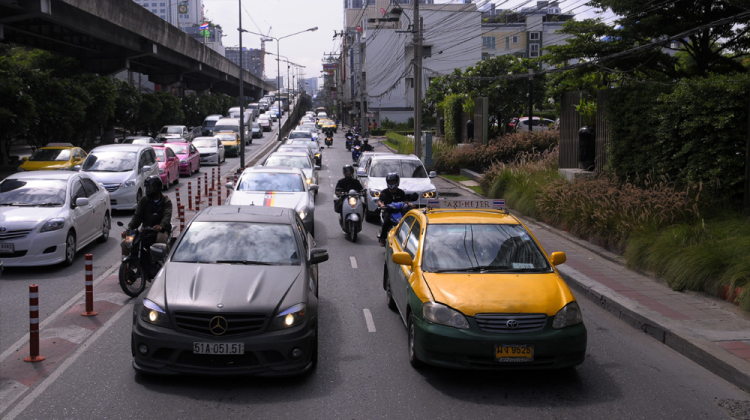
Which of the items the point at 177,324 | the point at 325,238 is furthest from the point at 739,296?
the point at 325,238

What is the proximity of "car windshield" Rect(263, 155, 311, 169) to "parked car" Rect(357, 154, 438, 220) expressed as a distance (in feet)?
8.93

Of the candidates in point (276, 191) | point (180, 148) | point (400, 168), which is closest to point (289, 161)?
point (400, 168)

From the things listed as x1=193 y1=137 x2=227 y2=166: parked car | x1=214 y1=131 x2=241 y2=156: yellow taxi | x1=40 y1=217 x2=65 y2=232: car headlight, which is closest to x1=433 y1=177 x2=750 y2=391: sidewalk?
x1=40 y1=217 x2=65 y2=232: car headlight

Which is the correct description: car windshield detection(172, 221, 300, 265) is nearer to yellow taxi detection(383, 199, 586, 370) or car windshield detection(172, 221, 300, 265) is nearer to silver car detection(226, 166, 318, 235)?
yellow taxi detection(383, 199, 586, 370)

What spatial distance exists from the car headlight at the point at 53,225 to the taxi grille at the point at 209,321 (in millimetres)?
6664

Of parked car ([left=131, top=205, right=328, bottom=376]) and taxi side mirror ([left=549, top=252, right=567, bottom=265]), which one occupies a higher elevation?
taxi side mirror ([left=549, top=252, right=567, bottom=265])

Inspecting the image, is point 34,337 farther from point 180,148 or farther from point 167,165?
point 180,148

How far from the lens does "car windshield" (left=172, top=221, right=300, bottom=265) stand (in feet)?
25.5

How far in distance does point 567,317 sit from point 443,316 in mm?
1178

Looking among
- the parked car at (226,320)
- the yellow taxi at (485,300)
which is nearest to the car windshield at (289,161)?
the yellow taxi at (485,300)

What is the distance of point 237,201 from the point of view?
14844 millimetres

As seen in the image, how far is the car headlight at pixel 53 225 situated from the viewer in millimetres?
12148

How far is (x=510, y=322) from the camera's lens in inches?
265

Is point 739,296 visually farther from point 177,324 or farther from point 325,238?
point 325,238
